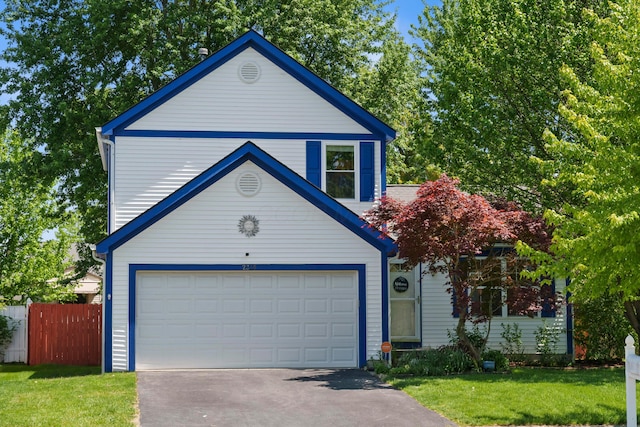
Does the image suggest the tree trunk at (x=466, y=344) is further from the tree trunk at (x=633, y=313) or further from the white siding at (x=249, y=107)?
the white siding at (x=249, y=107)

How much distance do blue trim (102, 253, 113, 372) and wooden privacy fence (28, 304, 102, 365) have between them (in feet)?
12.3

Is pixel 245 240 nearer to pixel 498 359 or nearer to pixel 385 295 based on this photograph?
pixel 385 295

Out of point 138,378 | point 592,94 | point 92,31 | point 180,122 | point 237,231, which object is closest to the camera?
point 592,94

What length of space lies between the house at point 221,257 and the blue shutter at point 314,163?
3.62ft

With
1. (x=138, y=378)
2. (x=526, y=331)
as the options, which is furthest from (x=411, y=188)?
(x=138, y=378)

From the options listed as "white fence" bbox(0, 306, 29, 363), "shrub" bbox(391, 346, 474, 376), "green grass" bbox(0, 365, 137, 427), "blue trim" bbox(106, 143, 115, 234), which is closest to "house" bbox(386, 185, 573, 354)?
"shrub" bbox(391, 346, 474, 376)

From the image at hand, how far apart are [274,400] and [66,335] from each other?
10076 mm

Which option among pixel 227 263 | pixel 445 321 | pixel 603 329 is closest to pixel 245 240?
pixel 227 263

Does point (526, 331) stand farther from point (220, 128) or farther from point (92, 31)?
point (92, 31)

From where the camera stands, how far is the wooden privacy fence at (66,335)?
76.2 ft

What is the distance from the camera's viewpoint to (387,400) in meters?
15.3

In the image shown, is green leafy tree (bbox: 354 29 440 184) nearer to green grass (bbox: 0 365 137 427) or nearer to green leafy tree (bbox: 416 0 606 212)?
green leafy tree (bbox: 416 0 606 212)

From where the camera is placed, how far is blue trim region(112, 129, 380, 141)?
21.7 meters

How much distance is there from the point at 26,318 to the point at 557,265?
50.2ft
